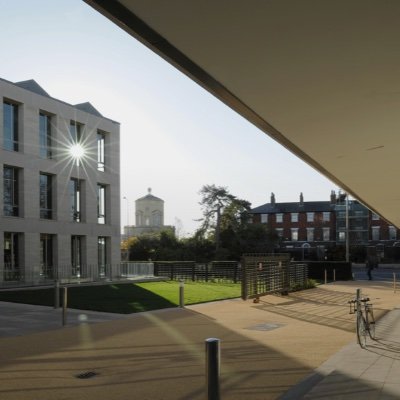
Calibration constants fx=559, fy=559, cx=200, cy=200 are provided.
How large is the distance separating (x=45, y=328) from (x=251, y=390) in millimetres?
7625

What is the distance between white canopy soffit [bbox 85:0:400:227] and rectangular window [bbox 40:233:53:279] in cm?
2669

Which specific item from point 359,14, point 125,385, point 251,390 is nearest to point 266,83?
point 359,14

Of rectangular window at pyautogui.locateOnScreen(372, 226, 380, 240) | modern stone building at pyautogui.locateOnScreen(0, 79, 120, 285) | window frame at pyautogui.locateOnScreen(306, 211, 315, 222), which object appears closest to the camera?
modern stone building at pyautogui.locateOnScreen(0, 79, 120, 285)

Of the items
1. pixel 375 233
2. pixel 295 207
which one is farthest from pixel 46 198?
pixel 295 207

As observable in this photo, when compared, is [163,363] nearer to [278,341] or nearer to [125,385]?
[125,385]

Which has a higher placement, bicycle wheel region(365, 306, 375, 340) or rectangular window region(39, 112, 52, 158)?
rectangular window region(39, 112, 52, 158)

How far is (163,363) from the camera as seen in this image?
9.38 meters

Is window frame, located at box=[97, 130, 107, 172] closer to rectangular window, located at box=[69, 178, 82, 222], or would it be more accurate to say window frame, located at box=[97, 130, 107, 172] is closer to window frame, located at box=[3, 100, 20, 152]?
rectangular window, located at box=[69, 178, 82, 222]

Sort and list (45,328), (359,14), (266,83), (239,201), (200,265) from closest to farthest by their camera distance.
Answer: (359,14) → (266,83) → (45,328) → (200,265) → (239,201)

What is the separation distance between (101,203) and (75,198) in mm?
3252

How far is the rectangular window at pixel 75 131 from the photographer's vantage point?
116 feet

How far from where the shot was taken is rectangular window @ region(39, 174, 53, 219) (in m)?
33.0

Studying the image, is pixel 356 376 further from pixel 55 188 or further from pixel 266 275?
pixel 55 188

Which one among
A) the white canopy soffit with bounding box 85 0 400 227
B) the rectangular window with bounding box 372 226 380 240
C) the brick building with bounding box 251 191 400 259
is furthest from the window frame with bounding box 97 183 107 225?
the rectangular window with bounding box 372 226 380 240
